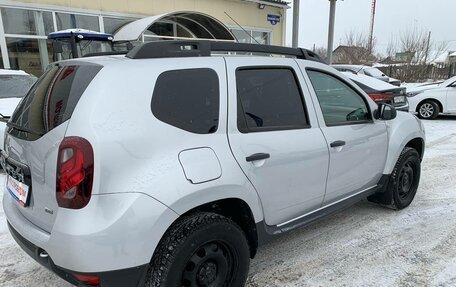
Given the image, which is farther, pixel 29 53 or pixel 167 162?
pixel 29 53

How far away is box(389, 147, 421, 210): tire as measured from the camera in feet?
13.4

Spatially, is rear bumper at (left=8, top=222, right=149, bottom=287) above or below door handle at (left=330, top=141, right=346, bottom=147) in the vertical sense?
below

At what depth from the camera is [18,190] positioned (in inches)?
97.1

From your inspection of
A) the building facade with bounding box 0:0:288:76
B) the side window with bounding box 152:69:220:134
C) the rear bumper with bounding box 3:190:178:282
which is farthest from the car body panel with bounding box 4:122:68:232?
the building facade with bounding box 0:0:288:76

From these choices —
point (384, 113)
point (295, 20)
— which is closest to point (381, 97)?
point (384, 113)

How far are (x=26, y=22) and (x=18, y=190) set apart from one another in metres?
10.6

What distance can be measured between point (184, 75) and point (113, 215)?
0.97 metres

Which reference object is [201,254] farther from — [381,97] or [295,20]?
[295,20]

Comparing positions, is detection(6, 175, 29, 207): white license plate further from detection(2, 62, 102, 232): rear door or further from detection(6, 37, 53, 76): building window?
detection(6, 37, 53, 76): building window

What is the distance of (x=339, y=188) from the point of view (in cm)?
336

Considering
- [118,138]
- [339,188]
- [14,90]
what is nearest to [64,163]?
[118,138]

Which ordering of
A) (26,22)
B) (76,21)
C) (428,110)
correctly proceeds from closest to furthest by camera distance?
(26,22), (428,110), (76,21)

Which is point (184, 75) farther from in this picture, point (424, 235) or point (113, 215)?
point (424, 235)

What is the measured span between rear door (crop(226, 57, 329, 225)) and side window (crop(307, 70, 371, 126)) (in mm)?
231
